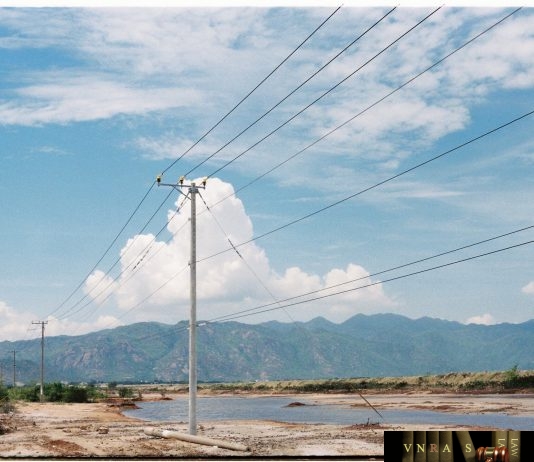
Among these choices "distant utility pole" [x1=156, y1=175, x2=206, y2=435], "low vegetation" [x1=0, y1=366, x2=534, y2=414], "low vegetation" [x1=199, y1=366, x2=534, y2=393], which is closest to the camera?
"distant utility pole" [x1=156, y1=175, x2=206, y2=435]

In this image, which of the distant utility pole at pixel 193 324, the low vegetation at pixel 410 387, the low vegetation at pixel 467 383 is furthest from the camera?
the low vegetation at pixel 467 383

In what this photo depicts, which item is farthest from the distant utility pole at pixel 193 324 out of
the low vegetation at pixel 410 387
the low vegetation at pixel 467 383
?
the low vegetation at pixel 467 383

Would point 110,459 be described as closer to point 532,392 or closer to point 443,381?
point 532,392

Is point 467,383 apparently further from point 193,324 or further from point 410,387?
point 193,324

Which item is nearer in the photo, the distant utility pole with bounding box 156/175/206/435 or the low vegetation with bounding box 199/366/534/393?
the distant utility pole with bounding box 156/175/206/435

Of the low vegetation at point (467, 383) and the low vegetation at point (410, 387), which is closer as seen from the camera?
the low vegetation at point (410, 387)

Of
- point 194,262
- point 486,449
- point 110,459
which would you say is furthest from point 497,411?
point 486,449

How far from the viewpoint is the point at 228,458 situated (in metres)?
28.5

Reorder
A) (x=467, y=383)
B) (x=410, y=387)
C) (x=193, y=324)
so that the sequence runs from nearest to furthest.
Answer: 1. (x=193, y=324)
2. (x=467, y=383)
3. (x=410, y=387)

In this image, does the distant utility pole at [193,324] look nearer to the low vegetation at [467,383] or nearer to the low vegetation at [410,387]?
the low vegetation at [410,387]

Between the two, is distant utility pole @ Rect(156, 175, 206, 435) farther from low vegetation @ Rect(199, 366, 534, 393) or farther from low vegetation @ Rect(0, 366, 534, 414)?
low vegetation @ Rect(199, 366, 534, 393)

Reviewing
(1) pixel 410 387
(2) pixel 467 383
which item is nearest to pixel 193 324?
(2) pixel 467 383

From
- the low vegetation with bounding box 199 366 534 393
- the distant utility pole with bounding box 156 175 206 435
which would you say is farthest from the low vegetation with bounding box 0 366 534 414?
the distant utility pole with bounding box 156 175 206 435

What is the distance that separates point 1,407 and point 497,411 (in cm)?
5115
